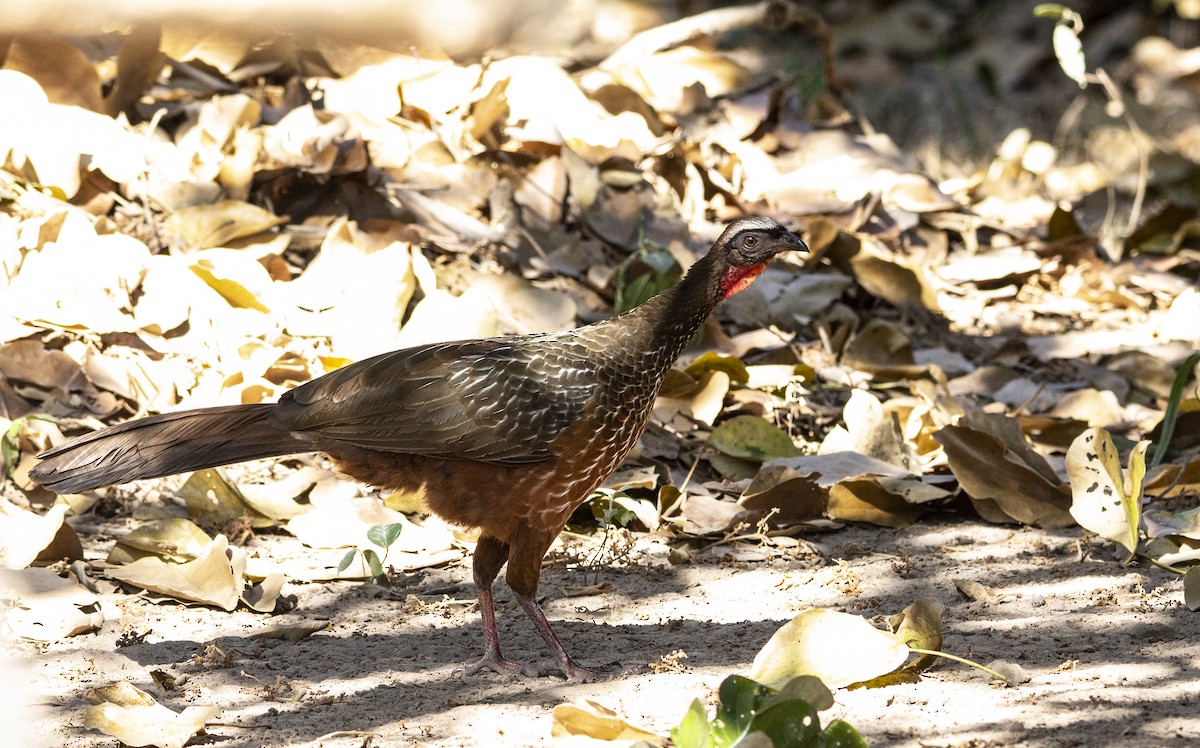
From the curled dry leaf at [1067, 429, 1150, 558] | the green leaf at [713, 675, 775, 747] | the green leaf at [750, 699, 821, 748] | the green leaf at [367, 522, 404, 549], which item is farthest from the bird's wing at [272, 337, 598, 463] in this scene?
the curled dry leaf at [1067, 429, 1150, 558]

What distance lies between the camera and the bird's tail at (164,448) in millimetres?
3283

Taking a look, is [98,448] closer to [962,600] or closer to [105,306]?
[105,306]

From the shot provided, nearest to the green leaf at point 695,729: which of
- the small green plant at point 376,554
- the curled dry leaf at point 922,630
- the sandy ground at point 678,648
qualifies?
the sandy ground at point 678,648

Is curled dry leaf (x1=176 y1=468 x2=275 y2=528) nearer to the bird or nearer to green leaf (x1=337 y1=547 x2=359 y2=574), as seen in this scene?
green leaf (x1=337 y1=547 x2=359 y2=574)

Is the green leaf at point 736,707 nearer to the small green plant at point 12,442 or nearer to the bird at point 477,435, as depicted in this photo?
the bird at point 477,435

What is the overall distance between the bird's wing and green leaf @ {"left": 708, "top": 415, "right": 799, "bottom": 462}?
1117 millimetres

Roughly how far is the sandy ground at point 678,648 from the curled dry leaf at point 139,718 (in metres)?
0.06

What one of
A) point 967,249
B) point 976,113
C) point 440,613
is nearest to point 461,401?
point 440,613

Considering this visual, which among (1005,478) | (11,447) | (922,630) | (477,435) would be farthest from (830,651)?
(11,447)

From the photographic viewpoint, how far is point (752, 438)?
4.62m

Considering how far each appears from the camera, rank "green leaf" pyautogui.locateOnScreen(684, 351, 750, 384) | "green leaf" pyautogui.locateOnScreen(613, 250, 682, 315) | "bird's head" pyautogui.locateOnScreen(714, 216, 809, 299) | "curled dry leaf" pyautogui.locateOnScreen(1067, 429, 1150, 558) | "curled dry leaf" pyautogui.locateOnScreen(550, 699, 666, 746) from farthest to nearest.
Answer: "green leaf" pyautogui.locateOnScreen(613, 250, 682, 315) < "green leaf" pyautogui.locateOnScreen(684, 351, 750, 384) < "bird's head" pyautogui.locateOnScreen(714, 216, 809, 299) < "curled dry leaf" pyautogui.locateOnScreen(1067, 429, 1150, 558) < "curled dry leaf" pyautogui.locateOnScreen(550, 699, 666, 746)

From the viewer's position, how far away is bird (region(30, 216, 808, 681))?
340 cm

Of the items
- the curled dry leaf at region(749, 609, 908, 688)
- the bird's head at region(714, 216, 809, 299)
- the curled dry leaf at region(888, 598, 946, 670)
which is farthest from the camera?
the bird's head at region(714, 216, 809, 299)

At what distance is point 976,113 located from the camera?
377 inches
